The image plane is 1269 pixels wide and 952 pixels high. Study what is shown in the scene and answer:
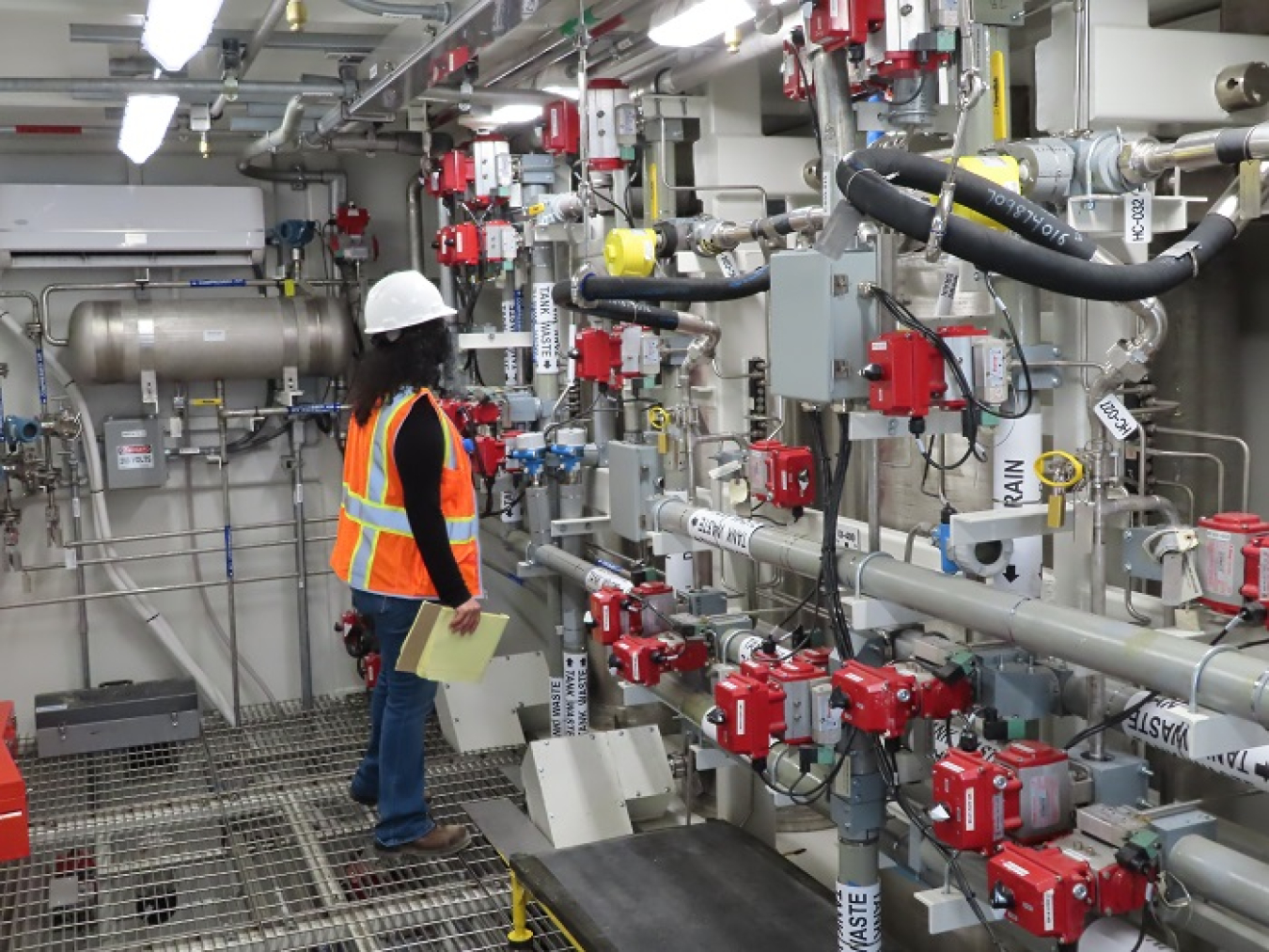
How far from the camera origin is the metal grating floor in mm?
3752

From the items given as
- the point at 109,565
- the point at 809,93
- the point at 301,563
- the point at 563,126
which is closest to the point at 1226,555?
the point at 809,93

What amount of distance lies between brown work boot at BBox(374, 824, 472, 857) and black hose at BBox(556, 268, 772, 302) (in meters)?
1.77

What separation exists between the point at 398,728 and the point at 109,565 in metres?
2.53

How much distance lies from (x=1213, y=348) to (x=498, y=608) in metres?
3.80

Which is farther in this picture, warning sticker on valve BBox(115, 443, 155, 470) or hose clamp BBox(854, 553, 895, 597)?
warning sticker on valve BBox(115, 443, 155, 470)

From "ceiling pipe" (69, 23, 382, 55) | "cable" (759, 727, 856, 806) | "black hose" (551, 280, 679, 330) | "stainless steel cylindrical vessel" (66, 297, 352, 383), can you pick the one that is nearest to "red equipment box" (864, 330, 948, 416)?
"cable" (759, 727, 856, 806)

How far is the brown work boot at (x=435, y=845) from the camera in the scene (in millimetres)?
4164

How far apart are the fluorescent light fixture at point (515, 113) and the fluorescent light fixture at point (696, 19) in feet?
3.61

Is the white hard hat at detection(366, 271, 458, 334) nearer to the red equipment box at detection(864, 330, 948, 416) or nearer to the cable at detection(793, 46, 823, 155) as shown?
the cable at detection(793, 46, 823, 155)

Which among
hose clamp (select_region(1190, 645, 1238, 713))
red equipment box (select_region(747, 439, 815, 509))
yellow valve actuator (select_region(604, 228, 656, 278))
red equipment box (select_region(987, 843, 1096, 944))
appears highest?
yellow valve actuator (select_region(604, 228, 656, 278))

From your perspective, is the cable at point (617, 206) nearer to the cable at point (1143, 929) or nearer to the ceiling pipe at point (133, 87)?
the ceiling pipe at point (133, 87)

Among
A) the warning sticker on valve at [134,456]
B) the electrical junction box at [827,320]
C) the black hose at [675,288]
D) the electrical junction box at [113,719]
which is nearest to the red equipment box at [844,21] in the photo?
the electrical junction box at [827,320]

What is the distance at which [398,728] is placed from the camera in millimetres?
4020

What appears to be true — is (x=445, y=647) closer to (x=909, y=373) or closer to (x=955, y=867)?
(x=955, y=867)
